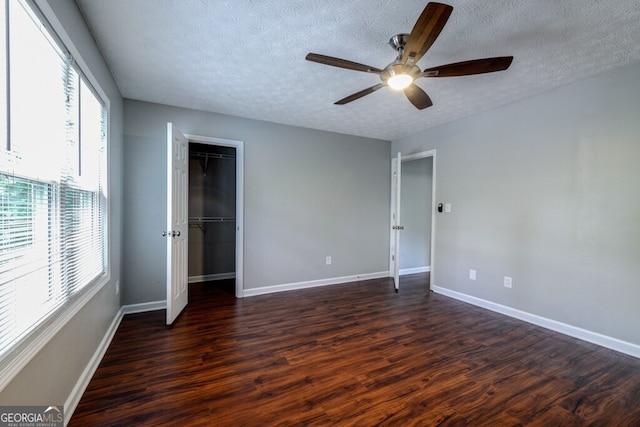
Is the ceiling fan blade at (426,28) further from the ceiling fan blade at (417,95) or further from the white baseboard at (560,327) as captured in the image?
the white baseboard at (560,327)

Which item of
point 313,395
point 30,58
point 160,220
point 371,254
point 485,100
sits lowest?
point 313,395

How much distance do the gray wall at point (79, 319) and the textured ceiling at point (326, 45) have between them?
174 mm

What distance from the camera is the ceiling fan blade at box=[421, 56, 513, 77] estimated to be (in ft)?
5.69

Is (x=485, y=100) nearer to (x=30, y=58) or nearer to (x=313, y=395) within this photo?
(x=313, y=395)

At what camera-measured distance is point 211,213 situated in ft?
15.1

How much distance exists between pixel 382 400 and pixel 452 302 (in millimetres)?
2231

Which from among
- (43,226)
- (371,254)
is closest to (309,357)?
(43,226)

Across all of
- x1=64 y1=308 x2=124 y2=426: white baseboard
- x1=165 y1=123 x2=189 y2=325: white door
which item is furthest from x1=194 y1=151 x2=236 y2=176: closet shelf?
x1=64 y1=308 x2=124 y2=426: white baseboard

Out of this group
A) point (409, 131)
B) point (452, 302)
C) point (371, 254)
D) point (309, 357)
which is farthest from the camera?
point (371, 254)

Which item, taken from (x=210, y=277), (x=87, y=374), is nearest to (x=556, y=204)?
(x=87, y=374)

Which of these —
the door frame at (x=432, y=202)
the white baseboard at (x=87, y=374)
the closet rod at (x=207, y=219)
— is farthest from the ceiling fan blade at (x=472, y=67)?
Answer: the closet rod at (x=207, y=219)

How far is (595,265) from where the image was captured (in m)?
2.49

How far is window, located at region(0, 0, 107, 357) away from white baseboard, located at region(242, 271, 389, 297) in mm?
2033

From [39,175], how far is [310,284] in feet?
10.9
